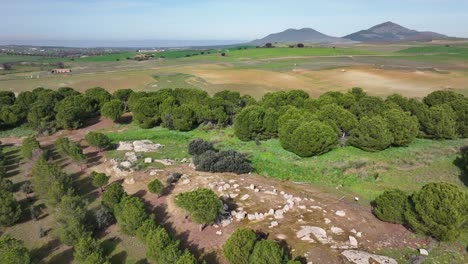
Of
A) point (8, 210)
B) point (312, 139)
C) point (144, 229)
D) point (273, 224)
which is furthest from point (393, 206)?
point (8, 210)

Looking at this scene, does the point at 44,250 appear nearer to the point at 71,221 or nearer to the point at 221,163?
the point at 71,221

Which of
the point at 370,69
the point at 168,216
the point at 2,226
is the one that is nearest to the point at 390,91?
the point at 370,69

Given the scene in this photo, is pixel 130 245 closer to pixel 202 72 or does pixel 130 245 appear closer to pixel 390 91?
pixel 390 91

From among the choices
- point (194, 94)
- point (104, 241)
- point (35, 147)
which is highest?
point (194, 94)

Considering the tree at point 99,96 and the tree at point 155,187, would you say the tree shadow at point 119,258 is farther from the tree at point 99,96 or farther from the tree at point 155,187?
the tree at point 99,96

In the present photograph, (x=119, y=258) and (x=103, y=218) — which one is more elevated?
(x=103, y=218)

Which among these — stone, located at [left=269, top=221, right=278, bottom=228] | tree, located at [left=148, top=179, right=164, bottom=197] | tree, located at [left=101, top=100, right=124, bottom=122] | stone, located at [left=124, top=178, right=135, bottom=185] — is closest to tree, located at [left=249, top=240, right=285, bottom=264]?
stone, located at [left=269, top=221, right=278, bottom=228]

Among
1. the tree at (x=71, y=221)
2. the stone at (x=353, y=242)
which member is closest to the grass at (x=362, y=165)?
the stone at (x=353, y=242)
